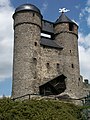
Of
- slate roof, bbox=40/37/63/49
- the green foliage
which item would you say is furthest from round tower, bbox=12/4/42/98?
the green foliage

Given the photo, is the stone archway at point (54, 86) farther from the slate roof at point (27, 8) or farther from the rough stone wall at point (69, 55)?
the slate roof at point (27, 8)

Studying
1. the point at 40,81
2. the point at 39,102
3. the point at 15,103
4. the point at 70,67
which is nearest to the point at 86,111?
the point at 39,102

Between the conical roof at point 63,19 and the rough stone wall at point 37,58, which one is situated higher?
the conical roof at point 63,19

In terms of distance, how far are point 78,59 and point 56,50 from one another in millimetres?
3115

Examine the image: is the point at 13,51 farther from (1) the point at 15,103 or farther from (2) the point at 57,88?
(1) the point at 15,103

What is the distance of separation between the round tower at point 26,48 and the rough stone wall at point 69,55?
334 centimetres

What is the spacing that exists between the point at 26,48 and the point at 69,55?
19.2 ft

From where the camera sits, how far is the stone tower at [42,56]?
106 ft

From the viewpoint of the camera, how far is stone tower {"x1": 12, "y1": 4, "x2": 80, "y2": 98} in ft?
106

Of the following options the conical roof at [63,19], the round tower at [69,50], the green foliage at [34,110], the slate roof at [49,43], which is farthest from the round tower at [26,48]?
the green foliage at [34,110]

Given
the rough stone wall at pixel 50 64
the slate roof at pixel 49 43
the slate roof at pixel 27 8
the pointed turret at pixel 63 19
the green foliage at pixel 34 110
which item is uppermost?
the slate roof at pixel 27 8

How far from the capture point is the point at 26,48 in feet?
109

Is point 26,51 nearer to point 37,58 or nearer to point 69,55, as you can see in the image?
point 37,58

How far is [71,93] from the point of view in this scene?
34.4 metres
